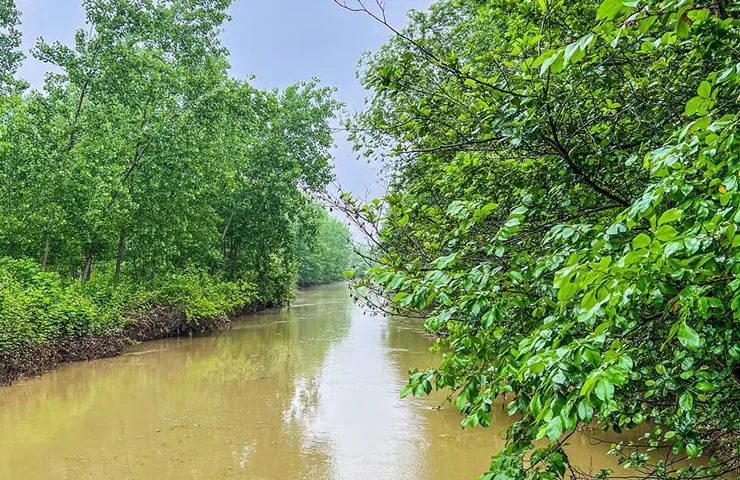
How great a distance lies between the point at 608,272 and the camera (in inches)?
43.1

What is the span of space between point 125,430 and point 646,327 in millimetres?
6412

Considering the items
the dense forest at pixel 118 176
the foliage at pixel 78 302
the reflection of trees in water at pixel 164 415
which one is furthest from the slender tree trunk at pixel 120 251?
the reflection of trees in water at pixel 164 415

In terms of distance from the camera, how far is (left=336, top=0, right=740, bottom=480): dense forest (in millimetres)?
1061

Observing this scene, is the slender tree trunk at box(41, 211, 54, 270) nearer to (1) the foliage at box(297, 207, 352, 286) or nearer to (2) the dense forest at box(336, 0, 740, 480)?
(2) the dense forest at box(336, 0, 740, 480)

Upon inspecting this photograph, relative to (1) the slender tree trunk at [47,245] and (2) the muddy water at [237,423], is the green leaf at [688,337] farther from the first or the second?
(1) the slender tree trunk at [47,245]

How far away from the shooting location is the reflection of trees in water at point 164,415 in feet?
16.7

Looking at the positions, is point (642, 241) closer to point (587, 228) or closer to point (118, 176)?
point (587, 228)

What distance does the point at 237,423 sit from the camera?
6.42 m

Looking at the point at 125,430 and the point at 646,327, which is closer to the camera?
the point at 646,327

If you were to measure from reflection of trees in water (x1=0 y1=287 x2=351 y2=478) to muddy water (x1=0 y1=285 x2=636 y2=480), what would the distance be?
0.02m

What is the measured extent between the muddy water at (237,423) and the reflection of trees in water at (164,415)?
0.06 feet

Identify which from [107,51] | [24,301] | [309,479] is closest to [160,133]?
[107,51]

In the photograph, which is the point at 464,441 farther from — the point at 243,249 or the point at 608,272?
the point at 243,249

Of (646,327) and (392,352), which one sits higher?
(646,327)
